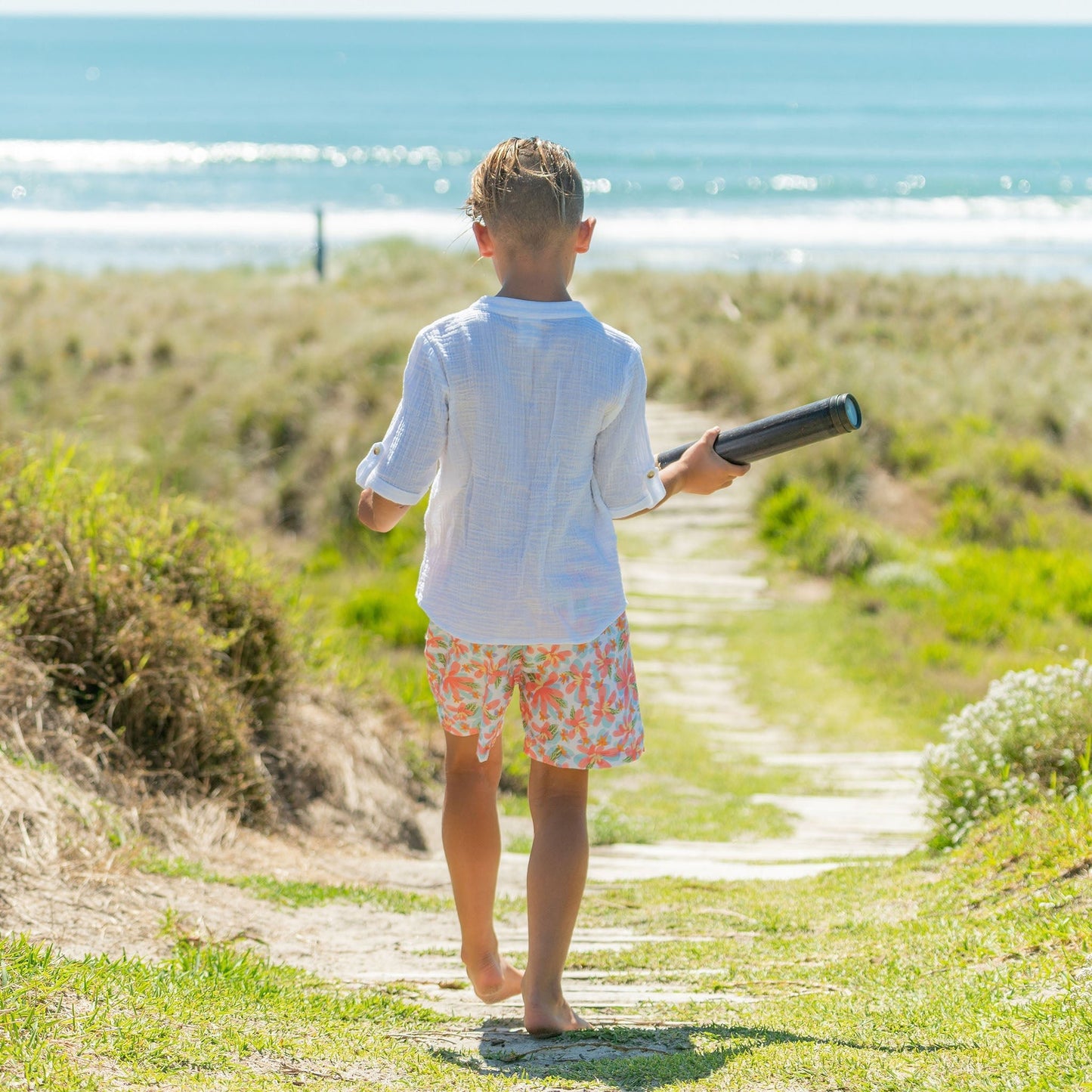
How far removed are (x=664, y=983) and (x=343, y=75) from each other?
385 feet

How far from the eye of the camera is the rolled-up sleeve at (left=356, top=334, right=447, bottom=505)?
262 cm

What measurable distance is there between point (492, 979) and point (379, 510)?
1.09 meters

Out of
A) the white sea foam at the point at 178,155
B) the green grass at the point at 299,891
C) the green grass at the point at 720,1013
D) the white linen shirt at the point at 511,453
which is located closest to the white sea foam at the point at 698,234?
the white sea foam at the point at 178,155

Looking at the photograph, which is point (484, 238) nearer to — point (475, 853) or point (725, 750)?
point (475, 853)

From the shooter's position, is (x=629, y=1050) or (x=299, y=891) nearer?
(x=629, y=1050)

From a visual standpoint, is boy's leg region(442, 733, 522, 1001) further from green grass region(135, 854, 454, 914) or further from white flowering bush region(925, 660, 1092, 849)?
white flowering bush region(925, 660, 1092, 849)

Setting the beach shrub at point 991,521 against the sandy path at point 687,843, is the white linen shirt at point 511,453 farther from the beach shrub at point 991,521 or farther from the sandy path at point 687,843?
the beach shrub at point 991,521

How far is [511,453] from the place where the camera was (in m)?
2.65

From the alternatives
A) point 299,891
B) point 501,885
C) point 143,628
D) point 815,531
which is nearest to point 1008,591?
point 815,531

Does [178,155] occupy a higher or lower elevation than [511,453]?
higher

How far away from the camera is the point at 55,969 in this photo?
256 cm

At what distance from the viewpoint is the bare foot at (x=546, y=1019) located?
2680mm

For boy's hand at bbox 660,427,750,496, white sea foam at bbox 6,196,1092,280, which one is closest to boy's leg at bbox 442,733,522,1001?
boy's hand at bbox 660,427,750,496

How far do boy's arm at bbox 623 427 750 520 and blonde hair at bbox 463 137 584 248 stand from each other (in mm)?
581
